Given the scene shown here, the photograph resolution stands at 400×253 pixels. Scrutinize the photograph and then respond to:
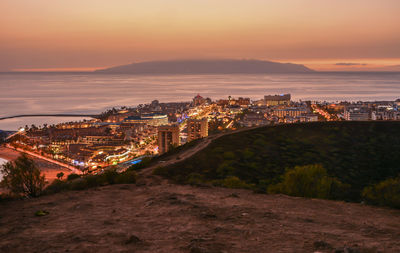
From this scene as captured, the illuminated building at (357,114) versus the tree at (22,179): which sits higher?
the tree at (22,179)

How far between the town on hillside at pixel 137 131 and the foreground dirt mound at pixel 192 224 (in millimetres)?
31777

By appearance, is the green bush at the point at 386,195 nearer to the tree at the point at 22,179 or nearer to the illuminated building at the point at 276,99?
the tree at the point at 22,179

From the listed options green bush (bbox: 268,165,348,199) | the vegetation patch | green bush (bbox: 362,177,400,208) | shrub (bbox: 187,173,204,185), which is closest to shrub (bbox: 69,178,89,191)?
the vegetation patch

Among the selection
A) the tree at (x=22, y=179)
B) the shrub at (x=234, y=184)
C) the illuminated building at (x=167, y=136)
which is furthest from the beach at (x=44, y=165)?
the shrub at (x=234, y=184)

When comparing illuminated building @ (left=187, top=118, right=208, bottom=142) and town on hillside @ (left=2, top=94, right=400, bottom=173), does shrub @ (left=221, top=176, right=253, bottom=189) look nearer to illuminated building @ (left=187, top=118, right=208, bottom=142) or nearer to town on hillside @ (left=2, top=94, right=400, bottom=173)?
town on hillside @ (left=2, top=94, right=400, bottom=173)

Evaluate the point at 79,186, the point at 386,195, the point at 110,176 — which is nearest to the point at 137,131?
the point at 110,176

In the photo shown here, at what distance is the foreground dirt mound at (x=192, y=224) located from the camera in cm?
793

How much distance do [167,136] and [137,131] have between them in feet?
132

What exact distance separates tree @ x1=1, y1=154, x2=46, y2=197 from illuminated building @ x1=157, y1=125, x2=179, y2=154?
44.9 meters

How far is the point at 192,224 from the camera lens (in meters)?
9.54

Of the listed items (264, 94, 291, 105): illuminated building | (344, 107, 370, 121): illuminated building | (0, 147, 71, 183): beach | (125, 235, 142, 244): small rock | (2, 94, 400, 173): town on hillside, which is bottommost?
(0, 147, 71, 183): beach

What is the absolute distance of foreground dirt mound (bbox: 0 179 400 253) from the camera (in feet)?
26.0

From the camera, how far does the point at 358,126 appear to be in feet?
112

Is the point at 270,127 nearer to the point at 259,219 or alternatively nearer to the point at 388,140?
the point at 388,140
